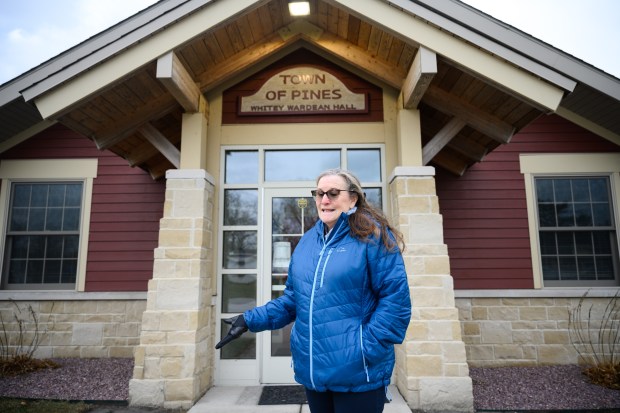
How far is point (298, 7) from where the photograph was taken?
13.3 feet

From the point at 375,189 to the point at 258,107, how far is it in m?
1.71

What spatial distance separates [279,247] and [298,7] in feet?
8.59

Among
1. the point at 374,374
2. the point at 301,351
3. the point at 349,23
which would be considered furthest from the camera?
the point at 349,23

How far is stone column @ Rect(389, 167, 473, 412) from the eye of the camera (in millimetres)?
3611

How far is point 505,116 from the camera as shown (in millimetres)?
4109

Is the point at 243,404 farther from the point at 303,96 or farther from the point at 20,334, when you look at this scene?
the point at 20,334

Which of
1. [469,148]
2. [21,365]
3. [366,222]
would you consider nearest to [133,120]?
[366,222]

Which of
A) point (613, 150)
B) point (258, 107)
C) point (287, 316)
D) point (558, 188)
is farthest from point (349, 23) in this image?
point (613, 150)

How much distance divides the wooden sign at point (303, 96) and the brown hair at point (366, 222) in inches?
112

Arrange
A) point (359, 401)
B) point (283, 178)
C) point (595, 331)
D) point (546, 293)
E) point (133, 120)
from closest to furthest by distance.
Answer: point (359, 401) < point (133, 120) < point (283, 178) < point (595, 331) < point (546, 293)

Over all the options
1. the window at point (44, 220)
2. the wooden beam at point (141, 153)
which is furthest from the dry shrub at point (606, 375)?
the window at point (44, 220)

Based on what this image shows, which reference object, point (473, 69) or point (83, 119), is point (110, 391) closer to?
point (83, 119)

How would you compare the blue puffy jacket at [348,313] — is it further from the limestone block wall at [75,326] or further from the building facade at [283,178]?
the limestone block wall at [75,326]

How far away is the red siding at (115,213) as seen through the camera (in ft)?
19.5
